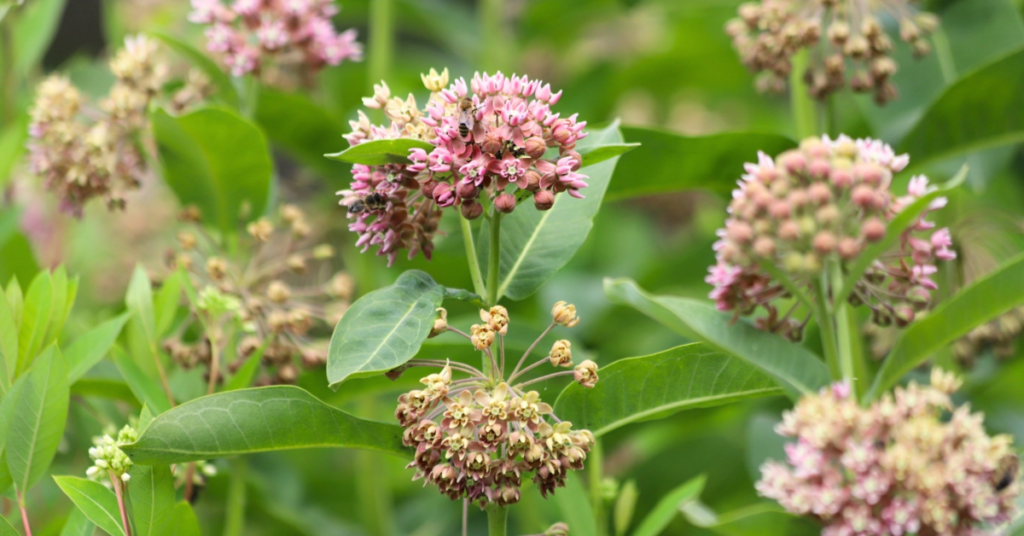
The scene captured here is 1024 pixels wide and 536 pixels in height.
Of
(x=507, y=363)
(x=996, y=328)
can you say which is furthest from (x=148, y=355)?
(x=996, y=328)

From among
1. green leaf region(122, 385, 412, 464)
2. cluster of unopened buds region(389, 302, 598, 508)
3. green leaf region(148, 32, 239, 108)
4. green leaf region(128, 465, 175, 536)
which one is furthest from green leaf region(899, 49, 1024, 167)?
green leaf region(128, 465, 175, 536)

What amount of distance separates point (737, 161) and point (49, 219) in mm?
1888

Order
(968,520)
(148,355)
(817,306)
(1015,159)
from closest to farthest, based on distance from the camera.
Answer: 1. (968,520)
2. (817,306)
3. (148,355)
4. (1015,159)

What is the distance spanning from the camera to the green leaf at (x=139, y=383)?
3.98ft

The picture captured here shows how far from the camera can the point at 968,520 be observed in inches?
32.1

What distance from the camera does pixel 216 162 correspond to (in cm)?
149

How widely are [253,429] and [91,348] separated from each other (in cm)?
37

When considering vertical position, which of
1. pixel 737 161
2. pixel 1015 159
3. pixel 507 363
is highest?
pixel 1015 159

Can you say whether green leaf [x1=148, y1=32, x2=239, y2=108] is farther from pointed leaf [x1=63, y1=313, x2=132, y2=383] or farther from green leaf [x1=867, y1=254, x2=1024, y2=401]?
green leaf [x1=867, y1=254, x2=1024, y2=401]

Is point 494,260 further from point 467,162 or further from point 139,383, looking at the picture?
point 139,383

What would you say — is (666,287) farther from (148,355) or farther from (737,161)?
(148,355)

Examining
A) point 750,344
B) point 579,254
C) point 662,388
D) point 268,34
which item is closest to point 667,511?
point 662,388

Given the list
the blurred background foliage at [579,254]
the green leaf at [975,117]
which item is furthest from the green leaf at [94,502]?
the green leaf at [975,117]

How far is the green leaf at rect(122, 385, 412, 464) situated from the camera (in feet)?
3.30
